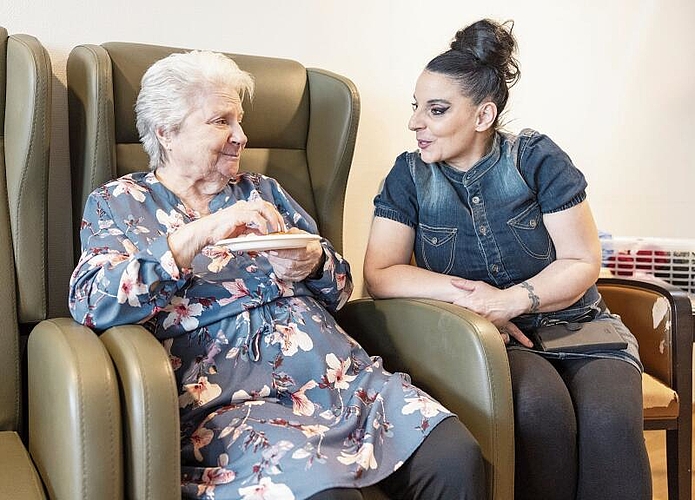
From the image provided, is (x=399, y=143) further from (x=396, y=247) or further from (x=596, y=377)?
(x=596, y=377)

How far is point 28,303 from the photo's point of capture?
180cm

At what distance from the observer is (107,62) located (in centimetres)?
185

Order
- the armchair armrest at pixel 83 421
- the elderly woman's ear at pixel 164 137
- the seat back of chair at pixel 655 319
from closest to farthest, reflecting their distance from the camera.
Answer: the armchair armrest at pixel 83 421 < the elderly woman's ear at pixel 164 137 < the seat back of chair at pixel 655 319

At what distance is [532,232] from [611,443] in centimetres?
50

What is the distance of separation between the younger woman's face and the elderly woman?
34cm

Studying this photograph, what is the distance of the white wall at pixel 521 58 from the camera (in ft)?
6.74

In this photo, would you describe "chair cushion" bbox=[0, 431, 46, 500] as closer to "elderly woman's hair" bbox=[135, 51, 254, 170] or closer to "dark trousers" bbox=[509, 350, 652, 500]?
"elderly woman's hair" bbox=[135, 51, 254, 170]

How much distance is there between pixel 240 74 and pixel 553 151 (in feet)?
2.39

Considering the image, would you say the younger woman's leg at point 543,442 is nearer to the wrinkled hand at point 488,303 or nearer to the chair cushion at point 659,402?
the wrinkled hand at point 488,303

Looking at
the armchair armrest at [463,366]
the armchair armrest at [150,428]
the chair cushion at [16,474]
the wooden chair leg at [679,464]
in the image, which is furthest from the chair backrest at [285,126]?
the wooden chair leg at [679,464]

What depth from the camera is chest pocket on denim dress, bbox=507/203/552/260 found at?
6.66ft

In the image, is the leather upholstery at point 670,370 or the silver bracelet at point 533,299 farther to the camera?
the leather upholstery at point 670,370

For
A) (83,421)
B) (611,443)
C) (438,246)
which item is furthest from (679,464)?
(83,421)

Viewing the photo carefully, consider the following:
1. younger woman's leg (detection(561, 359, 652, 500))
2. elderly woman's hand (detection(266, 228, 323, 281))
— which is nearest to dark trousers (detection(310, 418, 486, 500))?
younger woman's leg (detection(561, 359, 652, 500))
